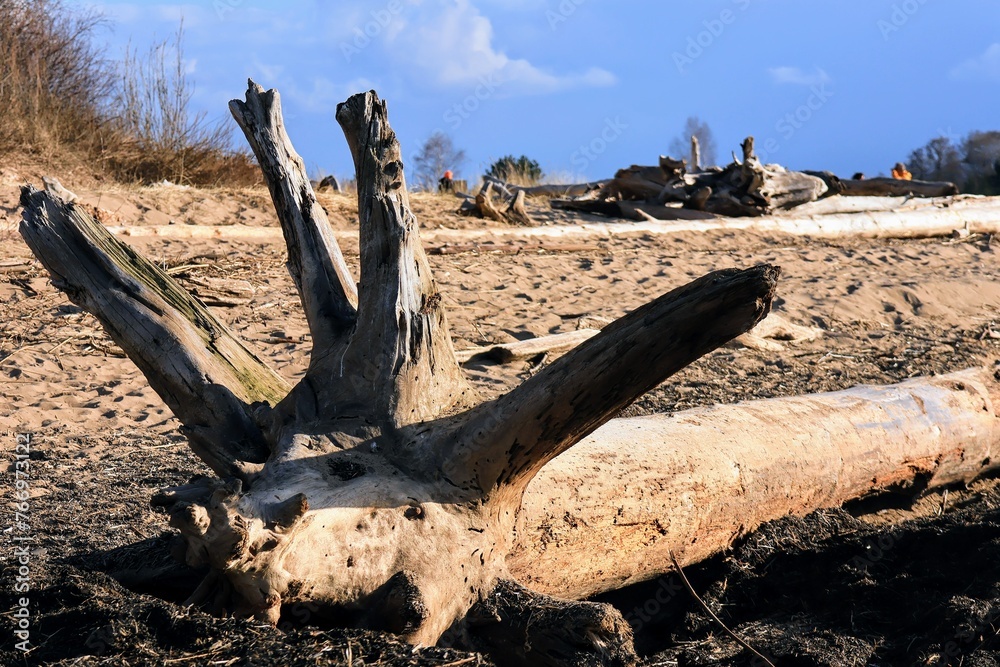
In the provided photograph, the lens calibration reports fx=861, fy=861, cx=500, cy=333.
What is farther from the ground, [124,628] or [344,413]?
[344,413]

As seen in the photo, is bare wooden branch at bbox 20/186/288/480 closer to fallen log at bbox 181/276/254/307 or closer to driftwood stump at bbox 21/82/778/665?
driftwood stump at bbox 21/82/778/665

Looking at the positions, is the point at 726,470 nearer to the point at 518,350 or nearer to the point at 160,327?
the point at 160,327

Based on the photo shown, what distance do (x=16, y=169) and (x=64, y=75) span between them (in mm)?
4579

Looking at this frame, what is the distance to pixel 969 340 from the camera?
7031mm

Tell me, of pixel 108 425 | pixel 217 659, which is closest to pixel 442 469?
pixel 217 659

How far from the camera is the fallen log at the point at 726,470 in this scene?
2971 millimetres

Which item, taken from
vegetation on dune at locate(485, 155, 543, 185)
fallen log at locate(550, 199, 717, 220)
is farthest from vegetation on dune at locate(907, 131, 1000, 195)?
fallen log at locate(550, 199, 717, 220)

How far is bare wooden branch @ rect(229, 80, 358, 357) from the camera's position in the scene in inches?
128

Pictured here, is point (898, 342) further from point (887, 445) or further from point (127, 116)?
point (127, 116)

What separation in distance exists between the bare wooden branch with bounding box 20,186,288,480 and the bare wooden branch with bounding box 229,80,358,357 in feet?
1.12

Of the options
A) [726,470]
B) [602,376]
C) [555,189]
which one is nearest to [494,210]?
[555,189]

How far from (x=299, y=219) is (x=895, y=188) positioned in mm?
13772

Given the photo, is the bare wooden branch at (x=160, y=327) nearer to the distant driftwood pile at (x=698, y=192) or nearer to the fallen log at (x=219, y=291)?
the fallen log at (x=219, y=291)

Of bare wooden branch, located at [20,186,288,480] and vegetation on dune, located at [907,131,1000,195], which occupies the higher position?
vegetation on dune, located at [907,131,1000,195]
